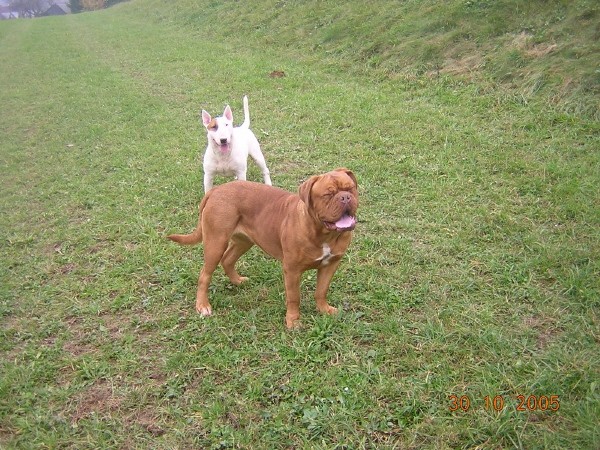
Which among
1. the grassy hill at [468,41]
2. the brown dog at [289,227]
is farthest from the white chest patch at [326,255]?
the grassy hill at [468,41]

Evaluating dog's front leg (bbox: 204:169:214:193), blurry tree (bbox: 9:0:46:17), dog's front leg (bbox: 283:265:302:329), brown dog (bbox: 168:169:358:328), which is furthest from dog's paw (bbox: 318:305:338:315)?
blurry tree (bbox: 9:0:46:17)

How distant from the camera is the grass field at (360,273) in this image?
2.90 meters

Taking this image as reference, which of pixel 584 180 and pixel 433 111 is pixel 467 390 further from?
pixel 433 111

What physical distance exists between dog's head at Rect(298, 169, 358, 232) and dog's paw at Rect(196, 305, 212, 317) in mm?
1277

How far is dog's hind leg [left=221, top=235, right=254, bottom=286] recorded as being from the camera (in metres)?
4.08

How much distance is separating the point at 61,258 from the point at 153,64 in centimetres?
1116

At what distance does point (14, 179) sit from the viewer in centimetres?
732

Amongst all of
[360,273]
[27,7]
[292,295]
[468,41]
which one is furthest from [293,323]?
[27,7]

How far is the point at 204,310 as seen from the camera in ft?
12.8

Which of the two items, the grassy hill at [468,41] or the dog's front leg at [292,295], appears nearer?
the dog's front leg at [292,295]

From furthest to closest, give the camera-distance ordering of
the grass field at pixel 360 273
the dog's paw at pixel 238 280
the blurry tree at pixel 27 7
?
the blurry tree at pixel 27 7, the dog's paw at pixel 238 280, the grass field at pixel 360 273

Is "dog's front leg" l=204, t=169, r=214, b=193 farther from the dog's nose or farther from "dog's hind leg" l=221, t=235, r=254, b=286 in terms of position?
the dog's nose
